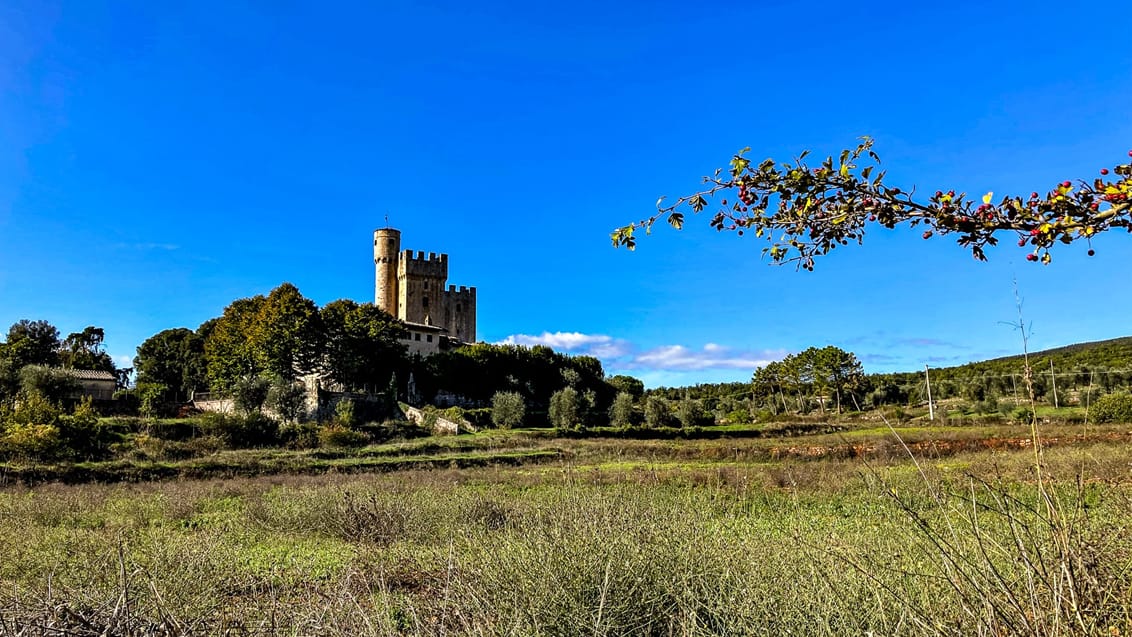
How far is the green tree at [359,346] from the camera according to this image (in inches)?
1960

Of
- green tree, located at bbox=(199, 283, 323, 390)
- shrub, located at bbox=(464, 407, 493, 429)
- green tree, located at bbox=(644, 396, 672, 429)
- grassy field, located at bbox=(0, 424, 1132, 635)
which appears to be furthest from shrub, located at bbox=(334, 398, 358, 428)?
grassy field, located at bbox=(0, 424, 1132, 635)

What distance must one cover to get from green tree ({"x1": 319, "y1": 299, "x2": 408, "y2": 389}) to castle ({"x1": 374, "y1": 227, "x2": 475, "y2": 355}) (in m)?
17.2

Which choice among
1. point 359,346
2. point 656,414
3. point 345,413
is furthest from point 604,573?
point 359,346

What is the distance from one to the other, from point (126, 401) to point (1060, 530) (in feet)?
160

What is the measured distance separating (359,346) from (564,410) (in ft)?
49.2

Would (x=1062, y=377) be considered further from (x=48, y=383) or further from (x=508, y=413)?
(x=48, y=383)

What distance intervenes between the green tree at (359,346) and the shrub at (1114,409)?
1597 inches

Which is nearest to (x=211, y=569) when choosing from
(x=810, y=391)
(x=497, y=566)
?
(x=497, y=566)

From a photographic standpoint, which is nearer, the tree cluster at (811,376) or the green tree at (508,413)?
the green tree at (508,413)

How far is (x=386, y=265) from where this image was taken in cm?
7681

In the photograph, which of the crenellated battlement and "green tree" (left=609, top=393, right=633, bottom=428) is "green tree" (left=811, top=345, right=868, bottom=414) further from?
the crenellated battlement

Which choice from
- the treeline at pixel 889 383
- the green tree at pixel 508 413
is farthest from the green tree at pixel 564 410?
the treeline at pixel 889 383

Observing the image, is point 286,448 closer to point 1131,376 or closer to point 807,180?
point 807,180

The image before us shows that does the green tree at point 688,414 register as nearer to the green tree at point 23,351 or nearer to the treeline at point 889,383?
the treeline at point 889,383
